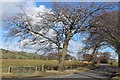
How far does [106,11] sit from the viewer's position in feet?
113

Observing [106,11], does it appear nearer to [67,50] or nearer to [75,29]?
[75,29]

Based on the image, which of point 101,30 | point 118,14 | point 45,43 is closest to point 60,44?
point 45,43

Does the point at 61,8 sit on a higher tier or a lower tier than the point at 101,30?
higher

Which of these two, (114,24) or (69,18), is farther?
(69,18)

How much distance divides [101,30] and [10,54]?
52.8 metres

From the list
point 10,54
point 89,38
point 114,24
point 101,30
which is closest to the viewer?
point 114,24

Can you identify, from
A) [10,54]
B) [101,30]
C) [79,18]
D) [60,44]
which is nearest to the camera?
[101,30]

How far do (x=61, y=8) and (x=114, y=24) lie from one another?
8983 mm

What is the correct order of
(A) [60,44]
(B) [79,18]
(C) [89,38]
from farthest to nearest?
1. (C) [89,38]
2. (A) [60,44]
3. (B) [79,18]

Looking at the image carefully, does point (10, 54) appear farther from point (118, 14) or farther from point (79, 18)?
point (118, 14)

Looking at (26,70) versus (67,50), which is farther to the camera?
(67,50)

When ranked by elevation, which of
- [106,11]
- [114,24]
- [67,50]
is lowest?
[67,50]

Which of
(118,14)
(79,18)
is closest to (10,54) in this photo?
(79,18)

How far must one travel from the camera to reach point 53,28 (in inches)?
1453
